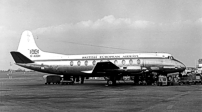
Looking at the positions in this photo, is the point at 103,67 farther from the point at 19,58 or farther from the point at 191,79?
the point at 191,79

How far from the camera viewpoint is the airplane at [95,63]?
34188 millimetres

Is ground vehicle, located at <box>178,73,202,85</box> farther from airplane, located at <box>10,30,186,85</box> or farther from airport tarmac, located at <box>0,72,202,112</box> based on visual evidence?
airport tarmac, located at <box>0,72,202,112</box>

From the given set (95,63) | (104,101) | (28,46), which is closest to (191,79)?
(95,63)

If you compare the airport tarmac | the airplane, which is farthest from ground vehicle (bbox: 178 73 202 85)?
the airport tarmac

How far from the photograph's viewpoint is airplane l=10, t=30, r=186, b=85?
34188mm

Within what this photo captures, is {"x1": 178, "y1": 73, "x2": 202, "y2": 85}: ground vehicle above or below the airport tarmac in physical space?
above

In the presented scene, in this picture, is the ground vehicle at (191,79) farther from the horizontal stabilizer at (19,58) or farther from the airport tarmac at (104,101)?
the horizontal stabilizer at (19,58)

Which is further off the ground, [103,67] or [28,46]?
[28,46]

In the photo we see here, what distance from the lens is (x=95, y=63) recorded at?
118 ft

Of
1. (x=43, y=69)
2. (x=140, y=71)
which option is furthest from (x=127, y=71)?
(x=43, y=69)

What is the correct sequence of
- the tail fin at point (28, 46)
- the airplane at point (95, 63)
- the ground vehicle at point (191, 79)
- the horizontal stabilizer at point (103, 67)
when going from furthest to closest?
the tail fin at point (28, 46)
the ground vehicle at point (191, 79)
the airplane at point (95, 63)
the horizontal stabilizer at point (103, 67)

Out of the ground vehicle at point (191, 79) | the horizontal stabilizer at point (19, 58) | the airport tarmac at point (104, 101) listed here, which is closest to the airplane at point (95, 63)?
the horizontal stabilizer at point (19, 58)

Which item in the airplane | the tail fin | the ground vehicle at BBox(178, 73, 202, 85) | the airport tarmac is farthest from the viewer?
the tail fin

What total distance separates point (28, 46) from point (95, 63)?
11364 millimetres
